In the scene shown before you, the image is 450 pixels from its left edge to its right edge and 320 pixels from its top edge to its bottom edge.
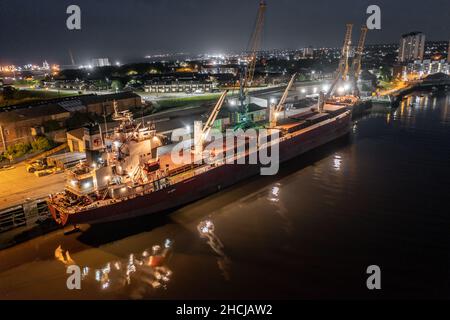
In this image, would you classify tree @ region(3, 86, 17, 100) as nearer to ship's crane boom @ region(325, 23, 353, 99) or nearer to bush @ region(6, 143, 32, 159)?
bush @ region(6, 143, 32, 159)

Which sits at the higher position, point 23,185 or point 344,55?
point 344,55

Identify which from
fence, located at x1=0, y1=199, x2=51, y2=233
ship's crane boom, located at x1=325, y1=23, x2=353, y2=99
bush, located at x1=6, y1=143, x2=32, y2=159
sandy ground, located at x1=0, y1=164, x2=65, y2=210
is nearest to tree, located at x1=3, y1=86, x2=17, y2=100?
bush, located at x1=6, y1=143, x2=32, y2=159

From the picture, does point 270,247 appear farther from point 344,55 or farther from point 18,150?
point 344,55

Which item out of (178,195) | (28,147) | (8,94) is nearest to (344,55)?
(178,195)

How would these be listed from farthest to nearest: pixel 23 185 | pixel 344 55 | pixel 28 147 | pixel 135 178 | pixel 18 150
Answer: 1. pixel 344 55
2. pixel 28 147
3. pixel 18 150
4. pixel 23 185
5. pixel 135 178

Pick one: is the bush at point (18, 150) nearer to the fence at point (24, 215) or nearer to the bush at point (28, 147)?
the bush at point (28, 147)

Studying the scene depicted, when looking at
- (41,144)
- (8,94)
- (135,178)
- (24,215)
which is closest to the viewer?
(24,215)

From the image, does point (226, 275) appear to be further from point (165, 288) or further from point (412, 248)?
point (412, 248)

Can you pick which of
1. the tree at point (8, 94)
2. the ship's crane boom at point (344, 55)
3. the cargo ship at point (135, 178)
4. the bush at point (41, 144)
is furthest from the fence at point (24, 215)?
the ship's crane boom at point (344, 55)
